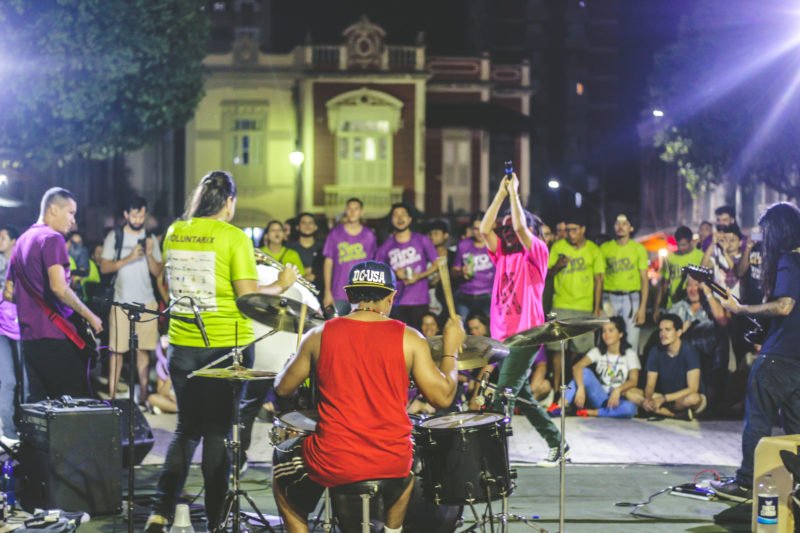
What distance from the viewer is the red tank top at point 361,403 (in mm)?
5371

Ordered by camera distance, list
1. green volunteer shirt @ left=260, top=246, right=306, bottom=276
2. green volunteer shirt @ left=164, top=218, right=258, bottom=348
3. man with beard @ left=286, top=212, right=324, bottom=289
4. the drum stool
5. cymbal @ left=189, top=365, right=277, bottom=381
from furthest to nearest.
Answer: man with beard @ left=286, top=212, right=324, bottom=289
green volunteer shirt @ left=260, top=246, right=306, bottom=276
green volunteer shirt @ left=164, top=218, right=258, bottom=348
cymbal @ left=189, top=365, right=277, bottom=381
the drum stool

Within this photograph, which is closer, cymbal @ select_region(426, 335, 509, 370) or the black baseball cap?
the black baseball cap

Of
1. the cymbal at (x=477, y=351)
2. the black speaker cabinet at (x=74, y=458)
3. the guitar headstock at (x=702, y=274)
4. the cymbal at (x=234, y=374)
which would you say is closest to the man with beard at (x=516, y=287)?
the guitar headstock at (x=702, y=274)

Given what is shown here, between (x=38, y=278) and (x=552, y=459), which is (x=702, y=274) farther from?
(x=38, y=278)

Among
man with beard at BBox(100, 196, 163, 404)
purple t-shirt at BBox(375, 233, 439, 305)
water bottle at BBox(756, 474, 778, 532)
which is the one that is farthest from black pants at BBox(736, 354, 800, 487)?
man with beard at BBox(100, 196, 163, 404)

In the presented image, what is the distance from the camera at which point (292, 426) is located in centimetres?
582

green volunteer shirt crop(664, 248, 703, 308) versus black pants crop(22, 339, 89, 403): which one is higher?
green volunteer shirt crop(664, 248, 703, 308)

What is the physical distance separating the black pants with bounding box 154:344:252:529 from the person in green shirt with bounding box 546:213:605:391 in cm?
589

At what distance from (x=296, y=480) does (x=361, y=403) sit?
1.99ft

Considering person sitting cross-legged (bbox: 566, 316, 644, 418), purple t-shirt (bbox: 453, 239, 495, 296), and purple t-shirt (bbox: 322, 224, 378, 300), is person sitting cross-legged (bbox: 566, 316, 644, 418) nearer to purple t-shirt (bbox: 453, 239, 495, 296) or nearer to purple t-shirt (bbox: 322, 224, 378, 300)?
purple t-shirt (bbox: 453, 239, 495, 296)

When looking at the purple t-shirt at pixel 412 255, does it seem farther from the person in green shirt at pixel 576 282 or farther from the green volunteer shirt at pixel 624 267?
the green volunteer shirt at pixel 624 267

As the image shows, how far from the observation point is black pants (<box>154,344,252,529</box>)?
676 cm

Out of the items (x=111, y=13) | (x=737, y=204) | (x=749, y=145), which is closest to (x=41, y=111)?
(x=111, y=13)

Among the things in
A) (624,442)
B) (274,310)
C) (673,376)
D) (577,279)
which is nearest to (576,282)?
(577,279)
